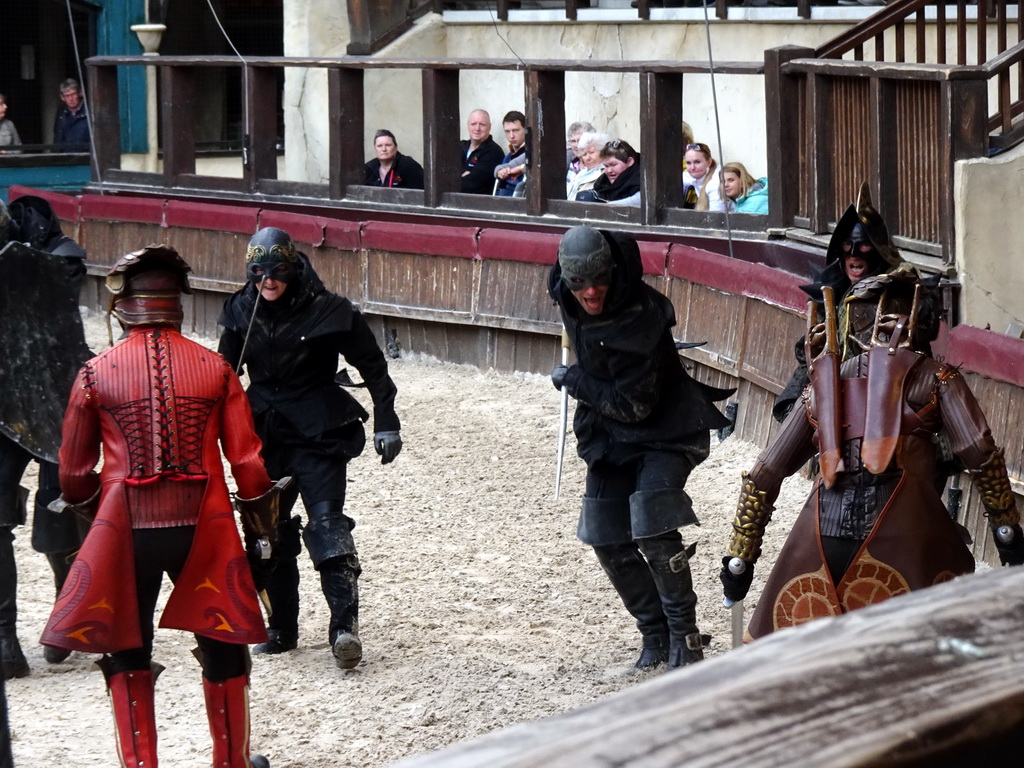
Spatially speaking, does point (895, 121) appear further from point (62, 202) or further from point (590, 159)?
point (62, 202)

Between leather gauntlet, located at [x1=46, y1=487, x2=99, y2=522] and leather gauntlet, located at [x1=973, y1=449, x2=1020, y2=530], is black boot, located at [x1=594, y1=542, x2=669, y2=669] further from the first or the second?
leather gauntlet, located at [x1=46, y1=487, x2=99, y2=522]

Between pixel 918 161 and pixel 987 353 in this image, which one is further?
pixel 918 161

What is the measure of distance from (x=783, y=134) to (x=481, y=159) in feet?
11.1

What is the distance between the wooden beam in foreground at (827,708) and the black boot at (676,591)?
4.02 meters

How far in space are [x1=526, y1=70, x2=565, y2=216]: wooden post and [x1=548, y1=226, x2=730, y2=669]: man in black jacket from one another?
5893 mm

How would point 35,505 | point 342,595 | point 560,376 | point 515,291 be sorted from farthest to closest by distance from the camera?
point 515,291 < point 35,505 < point 342,595 < point 560,376

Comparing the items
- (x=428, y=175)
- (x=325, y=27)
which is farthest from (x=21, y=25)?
(x=428, y=175)

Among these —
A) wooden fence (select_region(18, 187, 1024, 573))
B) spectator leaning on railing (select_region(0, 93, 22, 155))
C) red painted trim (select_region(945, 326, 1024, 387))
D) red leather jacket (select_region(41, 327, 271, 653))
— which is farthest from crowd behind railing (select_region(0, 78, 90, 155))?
red leather jacket (select_region(41, 327, 271, 653))

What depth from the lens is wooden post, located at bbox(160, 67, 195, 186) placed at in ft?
47.0

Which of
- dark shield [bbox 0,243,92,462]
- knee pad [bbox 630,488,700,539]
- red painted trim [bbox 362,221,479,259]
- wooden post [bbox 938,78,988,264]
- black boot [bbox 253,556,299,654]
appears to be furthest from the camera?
red painted trim [bbox 362,221,479,259]

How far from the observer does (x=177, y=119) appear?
14.4 meters

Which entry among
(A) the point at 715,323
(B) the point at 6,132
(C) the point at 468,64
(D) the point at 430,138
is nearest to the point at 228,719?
(A) the point at 715,323

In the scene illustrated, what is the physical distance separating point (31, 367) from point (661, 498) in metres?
2.30

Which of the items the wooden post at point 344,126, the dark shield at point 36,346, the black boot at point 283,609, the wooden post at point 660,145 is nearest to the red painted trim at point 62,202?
the wooden post at point 344,126
